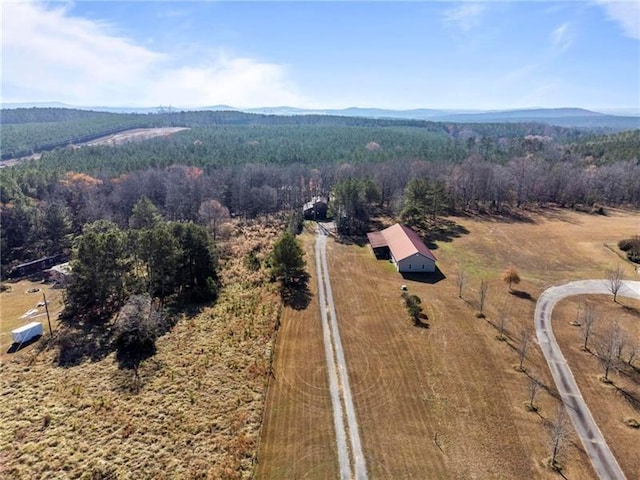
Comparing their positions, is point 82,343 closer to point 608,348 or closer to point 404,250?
point 404,250

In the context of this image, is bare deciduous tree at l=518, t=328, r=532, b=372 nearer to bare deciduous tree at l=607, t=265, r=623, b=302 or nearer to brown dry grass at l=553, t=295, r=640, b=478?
brown dry grass at l=553, t=295, r=640, b=478

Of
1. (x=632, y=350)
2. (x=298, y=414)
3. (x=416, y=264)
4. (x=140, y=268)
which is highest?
(x=416, y=264)

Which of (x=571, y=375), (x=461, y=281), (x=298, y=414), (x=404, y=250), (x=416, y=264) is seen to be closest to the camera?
(x=298, y=414)


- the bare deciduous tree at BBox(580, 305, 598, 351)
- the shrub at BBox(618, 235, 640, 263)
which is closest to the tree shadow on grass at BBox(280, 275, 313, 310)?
the bare deciduous tree at BBox(580, 305, 598, 351)

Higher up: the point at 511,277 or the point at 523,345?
the point at 511,277

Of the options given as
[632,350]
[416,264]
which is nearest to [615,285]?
[632,350]

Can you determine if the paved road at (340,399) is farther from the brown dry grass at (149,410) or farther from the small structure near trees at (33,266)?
the small structure near trees at (33,266)

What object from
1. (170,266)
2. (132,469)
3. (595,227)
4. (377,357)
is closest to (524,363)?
(377,357)
